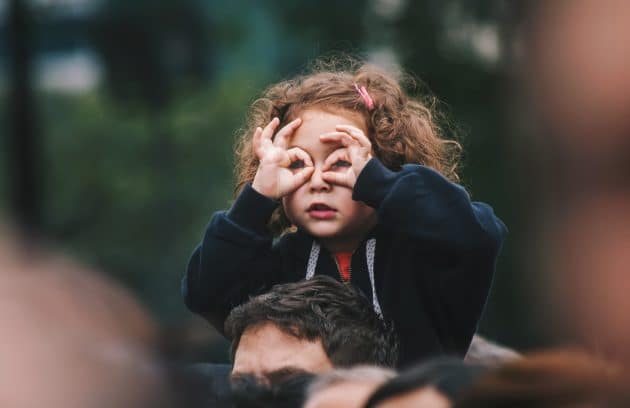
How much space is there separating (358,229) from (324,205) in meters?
0.10

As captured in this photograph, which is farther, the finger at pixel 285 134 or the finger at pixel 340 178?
the finger at pixel 285 134

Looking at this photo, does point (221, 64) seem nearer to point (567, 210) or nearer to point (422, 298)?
point (422, 298)

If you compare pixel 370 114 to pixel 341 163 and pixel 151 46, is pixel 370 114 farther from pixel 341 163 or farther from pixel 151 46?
pixel 151 46

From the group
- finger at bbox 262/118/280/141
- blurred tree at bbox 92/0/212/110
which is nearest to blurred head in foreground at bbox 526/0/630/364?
finger at bbox 262/118/280/141

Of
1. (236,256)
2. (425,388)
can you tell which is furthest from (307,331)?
(425,388)

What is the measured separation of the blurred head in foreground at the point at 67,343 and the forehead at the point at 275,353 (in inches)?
28.9

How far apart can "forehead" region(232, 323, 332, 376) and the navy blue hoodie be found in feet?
1.19

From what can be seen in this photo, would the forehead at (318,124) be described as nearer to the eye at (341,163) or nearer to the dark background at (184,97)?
the eye at (341,163)

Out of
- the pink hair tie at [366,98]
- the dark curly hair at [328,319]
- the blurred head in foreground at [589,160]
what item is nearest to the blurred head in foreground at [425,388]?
the blurred head in foreground at [589,160]

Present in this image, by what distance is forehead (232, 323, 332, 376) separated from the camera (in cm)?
153

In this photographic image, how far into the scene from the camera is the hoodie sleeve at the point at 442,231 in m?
1.85

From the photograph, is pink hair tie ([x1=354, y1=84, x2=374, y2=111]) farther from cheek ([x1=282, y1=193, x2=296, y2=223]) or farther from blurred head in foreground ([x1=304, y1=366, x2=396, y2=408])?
blurred head in foreground ([x1=304, y1=366, x2=396, y2=408])

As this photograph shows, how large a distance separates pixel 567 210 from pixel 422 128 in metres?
1.74

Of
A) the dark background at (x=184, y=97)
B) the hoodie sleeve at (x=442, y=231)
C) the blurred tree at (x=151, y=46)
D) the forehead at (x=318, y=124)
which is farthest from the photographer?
the blurred tree at (x=151, y=46)
